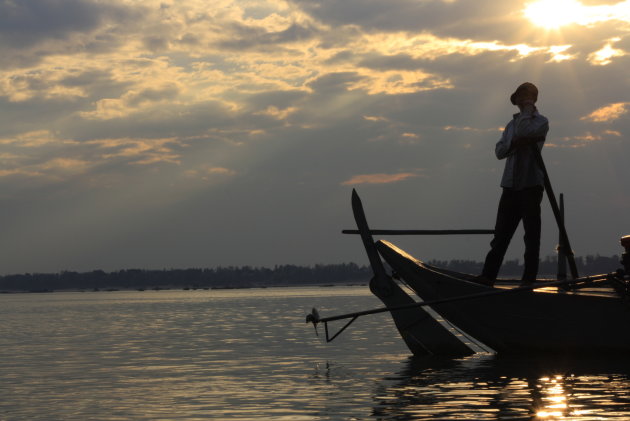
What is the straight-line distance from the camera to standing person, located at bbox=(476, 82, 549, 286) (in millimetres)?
15273

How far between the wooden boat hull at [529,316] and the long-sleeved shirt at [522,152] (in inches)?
75.2

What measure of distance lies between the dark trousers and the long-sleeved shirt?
0.16 m

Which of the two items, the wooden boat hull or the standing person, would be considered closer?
the standing person


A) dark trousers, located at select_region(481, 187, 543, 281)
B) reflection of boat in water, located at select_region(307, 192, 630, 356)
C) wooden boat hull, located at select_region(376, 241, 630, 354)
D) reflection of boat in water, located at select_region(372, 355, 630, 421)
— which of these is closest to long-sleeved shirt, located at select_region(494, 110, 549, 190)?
dark trousers, located at select_region(481, 187, 543, 281)

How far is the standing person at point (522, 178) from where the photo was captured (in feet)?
50.1

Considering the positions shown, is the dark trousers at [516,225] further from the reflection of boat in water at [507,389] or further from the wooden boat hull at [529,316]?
the reflection of boat in water at [507,389]

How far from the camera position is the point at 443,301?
16203 mm

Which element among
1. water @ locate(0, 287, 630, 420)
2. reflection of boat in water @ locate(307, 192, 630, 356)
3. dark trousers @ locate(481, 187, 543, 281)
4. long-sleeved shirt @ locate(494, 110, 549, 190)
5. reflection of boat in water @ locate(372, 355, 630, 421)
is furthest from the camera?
reflection of boat in water @ locate(307, 192, 630, 356)

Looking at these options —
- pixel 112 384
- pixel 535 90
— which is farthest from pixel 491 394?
pixel 112 384

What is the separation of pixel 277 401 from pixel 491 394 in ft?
10.1

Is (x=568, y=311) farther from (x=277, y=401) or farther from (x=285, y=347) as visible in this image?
(x=285, y=347)

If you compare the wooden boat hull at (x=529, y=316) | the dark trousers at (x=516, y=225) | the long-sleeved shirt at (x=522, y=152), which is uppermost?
the long-sleeved shirt at (x=522, y=152)

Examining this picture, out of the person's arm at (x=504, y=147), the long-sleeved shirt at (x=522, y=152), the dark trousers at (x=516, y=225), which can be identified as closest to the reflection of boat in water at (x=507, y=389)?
the dark trousers at (x=516, y=225)

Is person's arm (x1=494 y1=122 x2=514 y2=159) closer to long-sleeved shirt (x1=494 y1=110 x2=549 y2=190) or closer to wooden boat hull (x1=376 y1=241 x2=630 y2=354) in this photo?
long-sleeved shirt (x1=494 y1=110 x2=549 y2=190)
